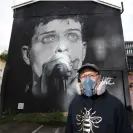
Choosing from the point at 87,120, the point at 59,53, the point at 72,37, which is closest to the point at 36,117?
the point at 59,53

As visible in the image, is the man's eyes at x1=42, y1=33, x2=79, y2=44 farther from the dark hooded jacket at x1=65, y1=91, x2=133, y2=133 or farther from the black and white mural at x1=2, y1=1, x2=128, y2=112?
the dark hooded jacket at x1=65, y1=91, x2=133, y2=133

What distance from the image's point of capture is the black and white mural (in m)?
18.0

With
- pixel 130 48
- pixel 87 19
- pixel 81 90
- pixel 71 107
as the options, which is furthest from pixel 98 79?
pixel 130 48

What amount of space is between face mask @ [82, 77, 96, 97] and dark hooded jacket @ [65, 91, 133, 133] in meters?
0.08

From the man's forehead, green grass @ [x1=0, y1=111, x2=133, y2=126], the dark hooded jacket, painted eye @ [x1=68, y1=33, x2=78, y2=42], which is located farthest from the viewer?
the man's forehead

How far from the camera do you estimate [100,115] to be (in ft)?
9.05

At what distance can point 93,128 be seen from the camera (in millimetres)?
2766

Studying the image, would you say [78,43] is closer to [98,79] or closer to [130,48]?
[130,48]

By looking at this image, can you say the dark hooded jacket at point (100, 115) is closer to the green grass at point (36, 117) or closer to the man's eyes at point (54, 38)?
the green grass at point (36, 117)

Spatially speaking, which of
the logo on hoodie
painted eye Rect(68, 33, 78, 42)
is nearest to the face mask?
the logo on hoodie

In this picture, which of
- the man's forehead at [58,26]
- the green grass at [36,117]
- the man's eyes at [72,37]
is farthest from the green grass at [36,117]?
the man's forehead at [58,26]

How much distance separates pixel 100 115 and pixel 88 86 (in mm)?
333

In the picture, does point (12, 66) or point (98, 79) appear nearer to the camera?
point (98, 79)

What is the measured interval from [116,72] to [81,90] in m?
15.3
